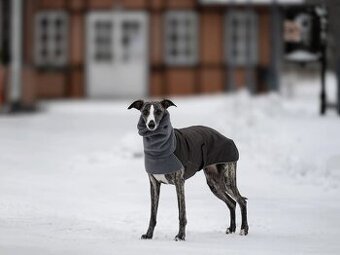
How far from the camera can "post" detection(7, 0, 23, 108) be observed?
22172 millimetres

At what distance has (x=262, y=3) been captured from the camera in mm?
28703

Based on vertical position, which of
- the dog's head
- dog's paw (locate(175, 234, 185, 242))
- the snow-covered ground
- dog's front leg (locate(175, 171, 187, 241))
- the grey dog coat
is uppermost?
the dog's head

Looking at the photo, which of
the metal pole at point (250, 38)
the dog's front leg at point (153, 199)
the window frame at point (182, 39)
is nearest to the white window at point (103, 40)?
the window frame at point (182, 39)

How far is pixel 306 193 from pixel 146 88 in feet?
62.3

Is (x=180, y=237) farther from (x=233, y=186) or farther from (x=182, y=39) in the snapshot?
(x=182, y=39)

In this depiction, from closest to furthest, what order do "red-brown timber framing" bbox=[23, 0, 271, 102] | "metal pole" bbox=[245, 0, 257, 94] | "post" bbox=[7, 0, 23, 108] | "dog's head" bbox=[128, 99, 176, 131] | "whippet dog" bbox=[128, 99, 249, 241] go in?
"dog's head" bbox=[128, 99, 176, 131]
"whippet dog" bbox=[128, 99, 249, 241]
"post" bbox=[7, 0, 23, 108]
"metal pole" bbox=[245, 0, 257, 94]
"red-brown timber framing" bbox=[23, 0, 271, 102]

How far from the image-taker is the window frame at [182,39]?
2927 cm

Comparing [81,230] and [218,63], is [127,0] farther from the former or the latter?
[81,230]

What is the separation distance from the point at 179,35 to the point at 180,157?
22133mm

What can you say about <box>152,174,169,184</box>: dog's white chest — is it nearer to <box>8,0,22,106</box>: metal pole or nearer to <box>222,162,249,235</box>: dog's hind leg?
<box>222,162,249,235</box>: dog's hind leg

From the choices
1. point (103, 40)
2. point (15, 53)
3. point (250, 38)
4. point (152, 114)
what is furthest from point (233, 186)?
point (250, 38)

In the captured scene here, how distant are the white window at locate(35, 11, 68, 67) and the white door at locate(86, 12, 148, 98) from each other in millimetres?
910

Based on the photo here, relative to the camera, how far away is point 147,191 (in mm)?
10977

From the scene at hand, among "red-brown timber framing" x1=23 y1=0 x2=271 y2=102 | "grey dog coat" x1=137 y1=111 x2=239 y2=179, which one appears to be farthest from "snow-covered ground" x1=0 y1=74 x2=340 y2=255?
"red-brown timber framing" x1=23 y1=0 x2=271 y2=102
